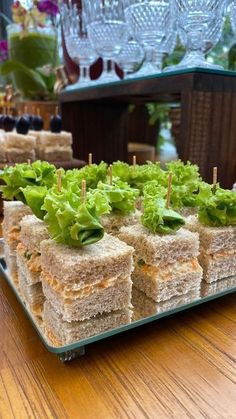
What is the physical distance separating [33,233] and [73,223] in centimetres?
15

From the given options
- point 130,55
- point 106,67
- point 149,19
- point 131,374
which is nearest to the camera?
point 131,374

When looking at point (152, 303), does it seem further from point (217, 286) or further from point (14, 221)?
point (14, 221)

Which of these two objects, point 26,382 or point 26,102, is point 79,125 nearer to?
point 26,102

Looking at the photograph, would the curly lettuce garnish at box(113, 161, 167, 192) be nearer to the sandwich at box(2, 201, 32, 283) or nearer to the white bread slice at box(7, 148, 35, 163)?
the sandwich at box(2, 201, 32, 283)

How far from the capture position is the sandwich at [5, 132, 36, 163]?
1.61m

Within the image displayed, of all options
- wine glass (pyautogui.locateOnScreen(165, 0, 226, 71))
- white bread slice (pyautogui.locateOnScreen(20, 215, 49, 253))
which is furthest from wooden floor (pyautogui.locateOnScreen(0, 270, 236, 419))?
wine glass (pyautogui.locateOnScreen(165, 0, 226, 71))

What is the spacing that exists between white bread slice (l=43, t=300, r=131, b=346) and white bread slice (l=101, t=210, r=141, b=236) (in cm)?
21

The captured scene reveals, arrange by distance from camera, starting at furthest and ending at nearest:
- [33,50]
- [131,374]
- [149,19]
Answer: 1. [33,50]
2. [149,19]
3. [131,374]

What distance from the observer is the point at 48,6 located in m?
2.12

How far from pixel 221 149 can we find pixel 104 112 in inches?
39.9

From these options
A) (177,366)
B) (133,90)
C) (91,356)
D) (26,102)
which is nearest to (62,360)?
(91,356)

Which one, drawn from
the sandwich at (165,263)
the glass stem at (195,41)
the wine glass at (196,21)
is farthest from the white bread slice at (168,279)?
the glass stem at (195,41)

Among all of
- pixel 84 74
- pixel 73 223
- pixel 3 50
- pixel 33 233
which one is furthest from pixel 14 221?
pixel 3 50

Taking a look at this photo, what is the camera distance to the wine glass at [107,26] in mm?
Result: 1352
